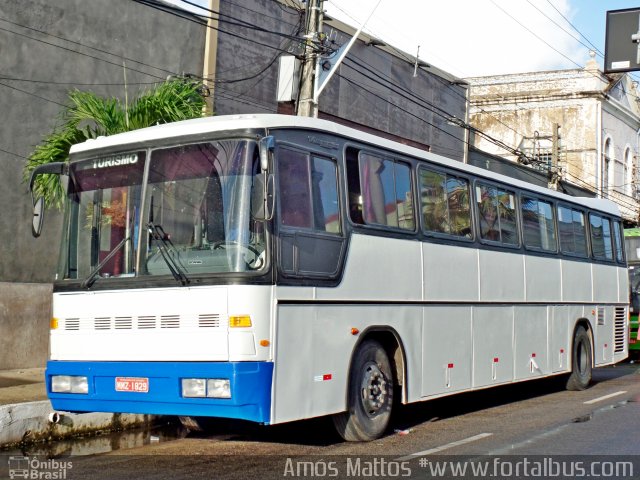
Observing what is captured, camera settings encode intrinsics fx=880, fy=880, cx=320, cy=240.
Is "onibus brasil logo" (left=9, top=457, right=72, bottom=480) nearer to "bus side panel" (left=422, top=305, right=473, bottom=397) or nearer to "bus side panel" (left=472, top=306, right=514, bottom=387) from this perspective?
"bus side panel" (left=422, top=305, right=473, bottom=397)

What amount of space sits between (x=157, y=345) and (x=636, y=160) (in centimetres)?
4454

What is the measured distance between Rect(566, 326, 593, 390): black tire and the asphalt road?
2444 millimetres

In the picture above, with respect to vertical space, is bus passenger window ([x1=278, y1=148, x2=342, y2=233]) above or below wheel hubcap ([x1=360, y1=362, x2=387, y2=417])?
above

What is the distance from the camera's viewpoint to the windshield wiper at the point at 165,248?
320 inches

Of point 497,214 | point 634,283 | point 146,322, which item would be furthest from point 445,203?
point 634,283

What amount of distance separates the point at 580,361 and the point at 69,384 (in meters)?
9.76

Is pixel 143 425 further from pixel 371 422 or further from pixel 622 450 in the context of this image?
pixel 622 450

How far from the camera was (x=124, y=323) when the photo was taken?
8.41 m

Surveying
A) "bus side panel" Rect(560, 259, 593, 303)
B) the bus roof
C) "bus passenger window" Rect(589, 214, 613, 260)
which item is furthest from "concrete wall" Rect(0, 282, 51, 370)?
"bus passenger window" Rect(589, 214, 613, 260)

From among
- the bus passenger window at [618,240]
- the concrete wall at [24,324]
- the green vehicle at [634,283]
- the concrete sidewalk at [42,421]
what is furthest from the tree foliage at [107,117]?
the green vehicle at [634,283]

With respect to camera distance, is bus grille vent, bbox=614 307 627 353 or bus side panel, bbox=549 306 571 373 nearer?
bus side panel, bbox=549 306 571 373

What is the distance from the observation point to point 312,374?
27.6 feet

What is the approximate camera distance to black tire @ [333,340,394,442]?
9125 millimetres

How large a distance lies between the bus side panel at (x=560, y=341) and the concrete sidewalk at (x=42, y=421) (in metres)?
6.75
